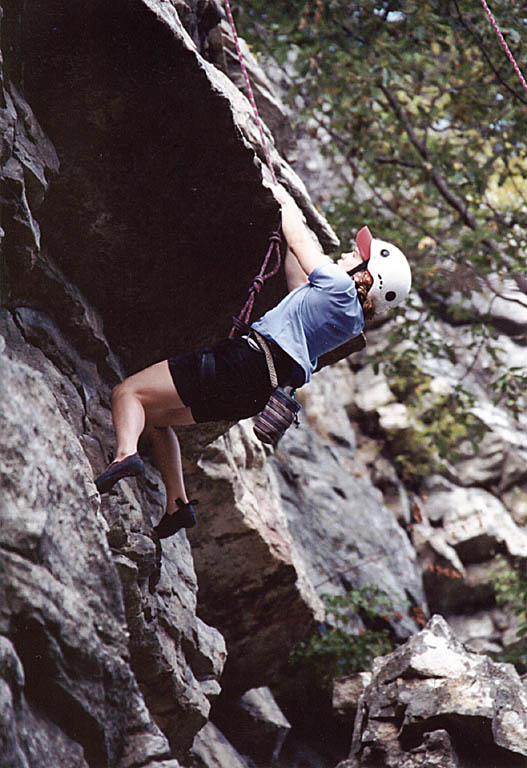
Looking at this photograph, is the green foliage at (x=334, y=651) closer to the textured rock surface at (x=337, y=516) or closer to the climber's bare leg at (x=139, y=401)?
the textured rock surface at (x=337, y=516)

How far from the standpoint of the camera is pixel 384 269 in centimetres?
434

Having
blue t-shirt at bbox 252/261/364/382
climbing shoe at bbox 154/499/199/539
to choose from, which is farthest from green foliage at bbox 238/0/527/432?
climbing shoe at bbox 154/499/199/539

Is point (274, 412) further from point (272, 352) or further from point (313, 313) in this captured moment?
point (313, 313)

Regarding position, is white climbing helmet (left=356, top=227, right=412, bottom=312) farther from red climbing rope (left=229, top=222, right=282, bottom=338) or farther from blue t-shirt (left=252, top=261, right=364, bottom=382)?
red climbing rope (left=229, top=222, right=282, bottom=338)

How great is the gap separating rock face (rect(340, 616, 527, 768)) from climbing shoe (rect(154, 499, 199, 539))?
78.4 inches

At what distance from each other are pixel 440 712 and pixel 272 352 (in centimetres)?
254

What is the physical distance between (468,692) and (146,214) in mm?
3445

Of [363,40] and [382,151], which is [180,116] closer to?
[363,40]

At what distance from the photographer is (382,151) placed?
995cm

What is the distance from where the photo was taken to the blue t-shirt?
4.18 metres

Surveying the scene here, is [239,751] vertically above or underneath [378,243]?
underneath

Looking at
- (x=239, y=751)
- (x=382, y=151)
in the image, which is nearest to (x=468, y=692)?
(x=239, y=751)

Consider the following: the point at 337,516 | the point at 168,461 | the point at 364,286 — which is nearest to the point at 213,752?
the point at 168,461

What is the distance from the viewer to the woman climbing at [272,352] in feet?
13.4
